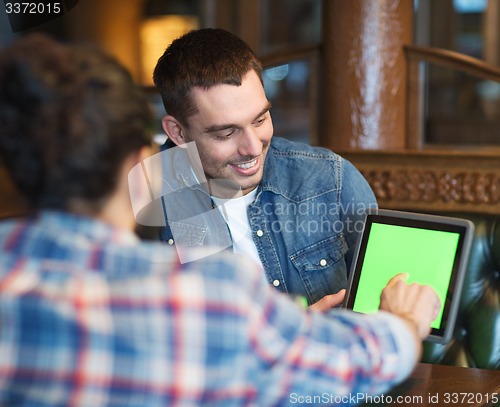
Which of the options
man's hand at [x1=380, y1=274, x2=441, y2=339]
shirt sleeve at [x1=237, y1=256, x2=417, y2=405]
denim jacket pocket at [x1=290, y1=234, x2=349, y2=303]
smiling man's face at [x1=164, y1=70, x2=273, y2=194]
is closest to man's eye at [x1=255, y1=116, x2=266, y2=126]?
smiling man's face at [x1=164, y1=70, x2=273, y2=194]

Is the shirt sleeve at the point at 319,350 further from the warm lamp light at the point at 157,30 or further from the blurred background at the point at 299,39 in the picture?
the warm lamp light at the point at 157,30

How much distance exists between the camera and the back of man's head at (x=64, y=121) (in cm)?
85

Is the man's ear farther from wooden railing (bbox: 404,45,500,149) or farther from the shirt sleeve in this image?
wooden railing (bbox: 404,45,500,149)

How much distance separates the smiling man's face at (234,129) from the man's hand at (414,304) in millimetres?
749

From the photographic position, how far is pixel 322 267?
1.92 m

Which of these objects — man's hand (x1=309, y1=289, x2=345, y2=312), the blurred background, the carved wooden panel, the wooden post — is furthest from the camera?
the blurred background

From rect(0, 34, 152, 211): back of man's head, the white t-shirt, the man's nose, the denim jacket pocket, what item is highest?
rect(0, 34, 152, 211): back of man's head

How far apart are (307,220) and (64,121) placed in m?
1.17

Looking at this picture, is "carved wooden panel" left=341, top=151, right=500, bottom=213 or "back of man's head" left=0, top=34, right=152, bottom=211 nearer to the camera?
"back of man's head" left=0, top=34, right=152, bottom=211

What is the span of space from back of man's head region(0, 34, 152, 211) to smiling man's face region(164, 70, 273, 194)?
38.1 inches

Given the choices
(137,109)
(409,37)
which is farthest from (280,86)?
(137,109)

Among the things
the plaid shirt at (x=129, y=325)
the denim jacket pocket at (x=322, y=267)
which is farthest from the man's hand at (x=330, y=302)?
the plaid shirt at (x=129, y=325)

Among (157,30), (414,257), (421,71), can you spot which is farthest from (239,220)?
(157,30)

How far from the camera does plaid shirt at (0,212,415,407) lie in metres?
0.82
